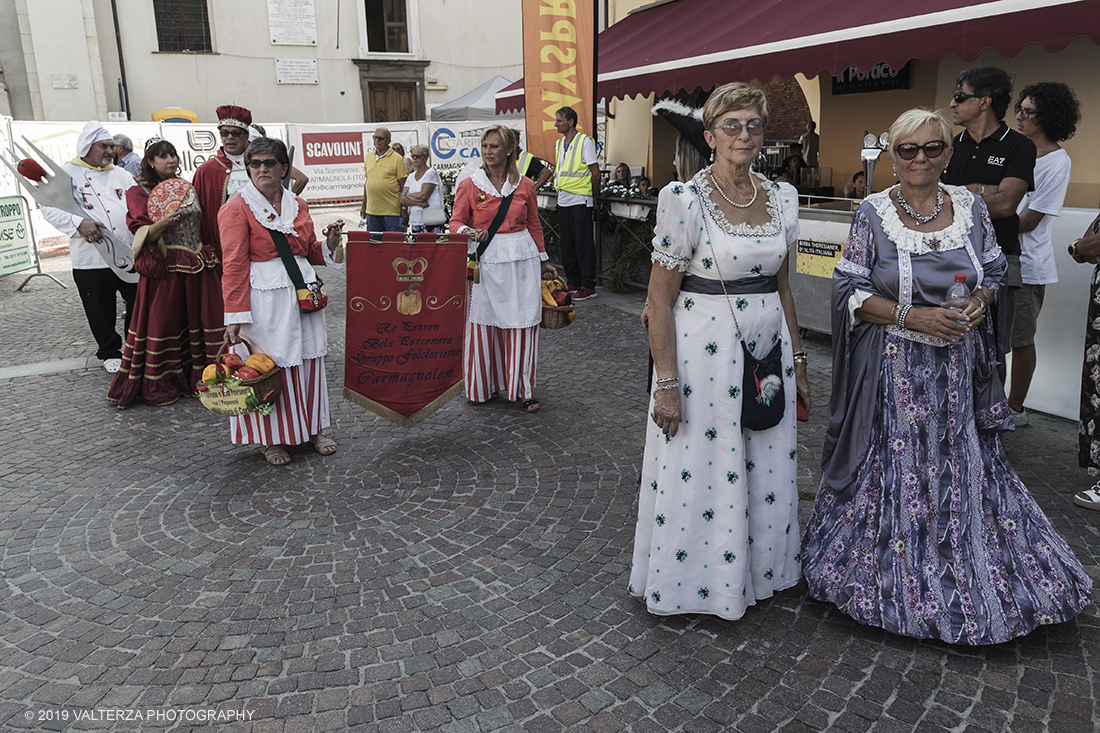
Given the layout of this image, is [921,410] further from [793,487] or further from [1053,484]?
[1053,484]

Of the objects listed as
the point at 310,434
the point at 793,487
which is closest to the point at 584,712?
the point at 793,487

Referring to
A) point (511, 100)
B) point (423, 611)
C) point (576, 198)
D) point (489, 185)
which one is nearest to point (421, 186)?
point (576, 198)

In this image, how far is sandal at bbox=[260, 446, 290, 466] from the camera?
16.4ft

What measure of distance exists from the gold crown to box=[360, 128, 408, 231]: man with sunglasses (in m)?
6.17

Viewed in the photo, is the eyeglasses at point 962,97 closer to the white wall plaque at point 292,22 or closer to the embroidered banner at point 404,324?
the embroidered banner at point 404,324

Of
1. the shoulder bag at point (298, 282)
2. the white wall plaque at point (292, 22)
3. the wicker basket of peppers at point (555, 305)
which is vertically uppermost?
the white wall plaque at point (292, 22)

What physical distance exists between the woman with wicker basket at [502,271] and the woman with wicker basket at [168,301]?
2157 millimetres

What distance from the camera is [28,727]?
2.73 metres

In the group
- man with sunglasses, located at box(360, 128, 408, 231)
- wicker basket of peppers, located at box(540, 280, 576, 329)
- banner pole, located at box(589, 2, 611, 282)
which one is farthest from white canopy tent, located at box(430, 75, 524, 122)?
wicker basket of peppers, located at box(540, 280, 576, 329)

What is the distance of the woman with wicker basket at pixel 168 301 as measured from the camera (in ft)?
19.7

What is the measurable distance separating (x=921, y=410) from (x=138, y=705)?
10.4 feet

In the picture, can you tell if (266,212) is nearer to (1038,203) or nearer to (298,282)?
(298,282)

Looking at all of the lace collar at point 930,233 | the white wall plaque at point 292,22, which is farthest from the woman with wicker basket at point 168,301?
the white wall plaque at point 292,22

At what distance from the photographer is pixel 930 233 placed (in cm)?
302
